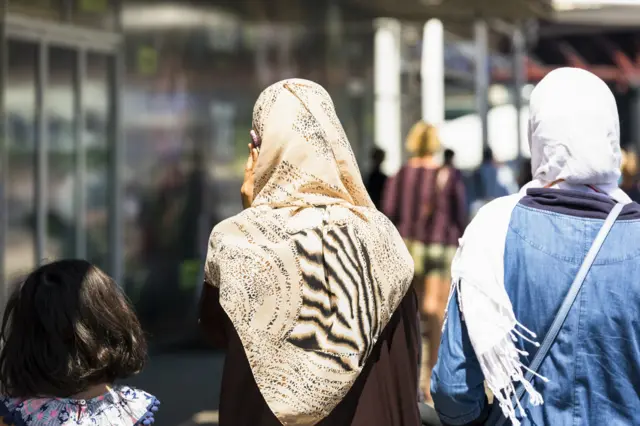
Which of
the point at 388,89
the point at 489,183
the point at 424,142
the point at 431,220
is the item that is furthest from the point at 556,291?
the point at 388,89

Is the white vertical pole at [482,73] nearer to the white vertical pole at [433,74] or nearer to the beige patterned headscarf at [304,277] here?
the white vertical pole at [433,74]

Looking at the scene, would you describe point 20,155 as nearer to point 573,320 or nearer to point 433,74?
point 573,320

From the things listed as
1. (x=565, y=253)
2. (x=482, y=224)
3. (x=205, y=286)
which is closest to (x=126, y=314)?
(x=205, y=286)

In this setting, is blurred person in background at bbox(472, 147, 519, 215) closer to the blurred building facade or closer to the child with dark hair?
the blurred building facade

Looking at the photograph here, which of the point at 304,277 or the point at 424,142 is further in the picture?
the point at 424,142

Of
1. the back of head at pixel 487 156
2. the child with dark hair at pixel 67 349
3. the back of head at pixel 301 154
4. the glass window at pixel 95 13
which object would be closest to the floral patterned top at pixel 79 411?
the child with dark hair at pixel 67 349

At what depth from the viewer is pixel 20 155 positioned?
747cm

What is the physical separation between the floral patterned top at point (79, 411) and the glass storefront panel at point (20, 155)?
4587mm

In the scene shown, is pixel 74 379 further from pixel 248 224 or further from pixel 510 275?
pixel 510 275

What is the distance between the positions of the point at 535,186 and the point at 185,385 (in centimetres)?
561

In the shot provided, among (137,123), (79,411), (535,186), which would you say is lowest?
(79,411)

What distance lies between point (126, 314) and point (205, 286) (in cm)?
39

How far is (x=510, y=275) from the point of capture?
8.61ft

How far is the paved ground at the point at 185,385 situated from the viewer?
22.5ft
